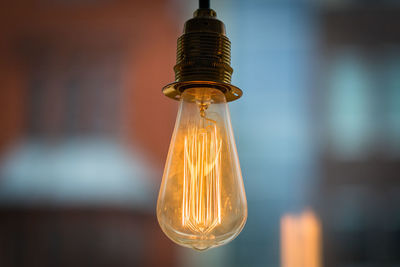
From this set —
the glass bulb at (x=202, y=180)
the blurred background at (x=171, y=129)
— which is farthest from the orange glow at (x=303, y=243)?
the glass bulb at (x=202, y=180)

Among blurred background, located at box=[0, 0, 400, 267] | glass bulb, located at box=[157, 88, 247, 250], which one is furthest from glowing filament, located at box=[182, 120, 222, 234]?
blurred background, located at box=[0, 0, 400, 267]

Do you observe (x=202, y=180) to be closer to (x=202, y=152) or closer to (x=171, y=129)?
(x=202, y=152)

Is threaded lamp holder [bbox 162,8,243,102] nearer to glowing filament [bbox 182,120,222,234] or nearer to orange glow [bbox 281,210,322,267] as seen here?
glowing filament [bbox 182,120,222,234]

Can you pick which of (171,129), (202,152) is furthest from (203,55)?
(171,129)

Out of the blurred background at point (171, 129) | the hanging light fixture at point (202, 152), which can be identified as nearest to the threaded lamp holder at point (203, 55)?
the hanging light fixture at point (202, 152)

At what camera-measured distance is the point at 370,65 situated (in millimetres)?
1068

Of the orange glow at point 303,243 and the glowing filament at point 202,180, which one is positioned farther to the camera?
the orange glow at point 303,243

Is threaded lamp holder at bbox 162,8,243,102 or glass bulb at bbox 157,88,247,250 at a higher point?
threaded lamp holder at bbox 162,8,243,102

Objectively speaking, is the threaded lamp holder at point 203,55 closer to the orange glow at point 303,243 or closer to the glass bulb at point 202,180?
the glass bulb at point 202,180

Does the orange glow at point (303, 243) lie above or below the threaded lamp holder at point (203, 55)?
below

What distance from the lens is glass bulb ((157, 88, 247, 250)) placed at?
1.03 ft

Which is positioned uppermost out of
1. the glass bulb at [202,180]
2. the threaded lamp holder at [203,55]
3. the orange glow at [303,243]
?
the threaded lamp holder at [203,55]

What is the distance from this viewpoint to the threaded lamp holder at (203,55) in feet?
0.98

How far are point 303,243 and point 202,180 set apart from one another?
0.76 m
